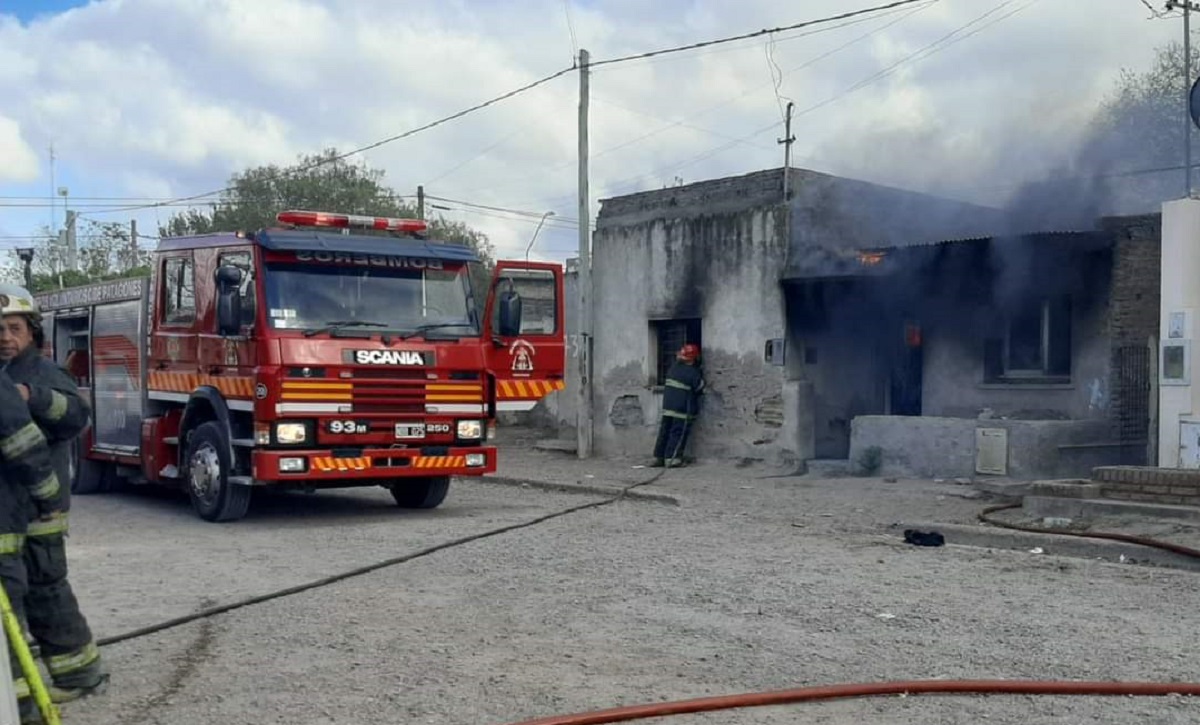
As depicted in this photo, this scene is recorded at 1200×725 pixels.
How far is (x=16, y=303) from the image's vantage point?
5383mm

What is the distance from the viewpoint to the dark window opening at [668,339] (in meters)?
18.0

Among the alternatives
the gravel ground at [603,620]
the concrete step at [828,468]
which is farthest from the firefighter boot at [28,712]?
the concrete step at [828,468]

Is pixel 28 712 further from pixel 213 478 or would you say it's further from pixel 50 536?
pixel 213 478

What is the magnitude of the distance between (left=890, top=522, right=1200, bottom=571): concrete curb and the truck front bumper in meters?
3.97

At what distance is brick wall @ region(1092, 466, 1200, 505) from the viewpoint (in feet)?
32.8

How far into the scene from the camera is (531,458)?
1881 cm

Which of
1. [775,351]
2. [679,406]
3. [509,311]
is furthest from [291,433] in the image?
[775,351]

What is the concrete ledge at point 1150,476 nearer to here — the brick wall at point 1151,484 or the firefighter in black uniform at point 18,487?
the brick wall at point 1151,484

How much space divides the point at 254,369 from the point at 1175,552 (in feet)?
24.2

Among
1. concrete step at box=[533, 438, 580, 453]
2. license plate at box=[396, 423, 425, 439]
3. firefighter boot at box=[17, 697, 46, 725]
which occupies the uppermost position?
license plate at box=[396, 423, 425, 439]

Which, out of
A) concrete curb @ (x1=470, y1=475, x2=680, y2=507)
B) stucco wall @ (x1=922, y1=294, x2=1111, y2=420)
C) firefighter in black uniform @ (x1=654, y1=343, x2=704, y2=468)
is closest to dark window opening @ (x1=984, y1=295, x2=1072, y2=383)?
stucco wall @ (x1=922, y1=294, x2=1111, y2=420)

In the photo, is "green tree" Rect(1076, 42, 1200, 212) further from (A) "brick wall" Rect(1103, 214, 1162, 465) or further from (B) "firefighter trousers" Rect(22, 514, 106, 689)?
(B) "firefighter trousers" Rect(22, 514, 106, 689)

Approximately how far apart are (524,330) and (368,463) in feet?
7.15

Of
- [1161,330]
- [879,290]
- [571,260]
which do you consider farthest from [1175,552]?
[571,260]
